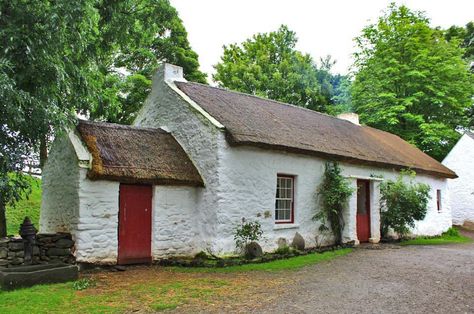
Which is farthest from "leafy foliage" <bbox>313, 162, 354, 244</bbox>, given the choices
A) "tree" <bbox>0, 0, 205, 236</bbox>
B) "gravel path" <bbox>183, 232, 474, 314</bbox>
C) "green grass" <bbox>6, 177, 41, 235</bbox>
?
"green grass" <bbox>6, 177, 41, 235</bbox>

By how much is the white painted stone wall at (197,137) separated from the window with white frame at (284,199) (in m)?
2.46

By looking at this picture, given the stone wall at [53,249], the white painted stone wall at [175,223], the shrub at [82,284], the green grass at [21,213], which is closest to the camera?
the shrub at [82,284]

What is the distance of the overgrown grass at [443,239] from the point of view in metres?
16.5

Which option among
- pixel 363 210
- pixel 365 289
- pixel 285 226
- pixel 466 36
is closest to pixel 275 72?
pixel 466 36

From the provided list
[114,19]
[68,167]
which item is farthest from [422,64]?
[68,167]

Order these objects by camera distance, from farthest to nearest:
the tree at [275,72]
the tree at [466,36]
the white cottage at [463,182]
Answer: the tree at [466,36] < the tree at [275,72] < the white cottage at [463,182]

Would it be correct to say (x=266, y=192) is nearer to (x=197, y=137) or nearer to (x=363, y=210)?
(x=197, y=137)

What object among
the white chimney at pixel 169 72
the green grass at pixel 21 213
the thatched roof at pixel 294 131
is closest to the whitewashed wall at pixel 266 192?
the thatched roof at pixel 294 131

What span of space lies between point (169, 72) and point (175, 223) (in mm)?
5271

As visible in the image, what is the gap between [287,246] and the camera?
12297 millimetres

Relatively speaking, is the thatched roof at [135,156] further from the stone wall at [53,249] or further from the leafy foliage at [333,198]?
the leafy foliage at [333,198]

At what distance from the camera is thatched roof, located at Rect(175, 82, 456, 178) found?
39.3ft

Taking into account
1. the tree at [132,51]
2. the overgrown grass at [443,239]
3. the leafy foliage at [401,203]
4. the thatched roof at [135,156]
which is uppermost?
the tree at [132,51]

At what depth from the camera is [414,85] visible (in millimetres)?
26188
